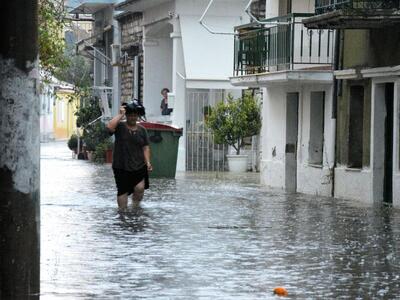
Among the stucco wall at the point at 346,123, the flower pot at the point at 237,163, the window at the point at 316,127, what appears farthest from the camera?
the flower pot at the point at 237,163

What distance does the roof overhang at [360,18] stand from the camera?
20328mm

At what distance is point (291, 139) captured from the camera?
28.2 m

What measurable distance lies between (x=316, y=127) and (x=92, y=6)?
1006 inches

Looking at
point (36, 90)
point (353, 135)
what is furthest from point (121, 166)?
point (36, 90)

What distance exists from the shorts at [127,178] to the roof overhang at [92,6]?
29.0 metres

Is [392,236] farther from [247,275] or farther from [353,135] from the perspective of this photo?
[353,135]

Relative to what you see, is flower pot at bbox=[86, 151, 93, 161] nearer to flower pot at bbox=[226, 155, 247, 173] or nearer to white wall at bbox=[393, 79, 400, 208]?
flower pot at bbox=[226, 155, 247, 173]

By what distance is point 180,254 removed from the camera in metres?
12.9

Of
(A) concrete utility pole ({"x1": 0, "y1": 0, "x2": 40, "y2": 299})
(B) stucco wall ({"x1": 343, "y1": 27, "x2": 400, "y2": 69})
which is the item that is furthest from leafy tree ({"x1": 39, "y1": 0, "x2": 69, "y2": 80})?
(A) concrete utility pole ({"x1": 0, "y1": 0, "x2": 40, "y2": 299})

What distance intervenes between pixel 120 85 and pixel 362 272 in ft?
122

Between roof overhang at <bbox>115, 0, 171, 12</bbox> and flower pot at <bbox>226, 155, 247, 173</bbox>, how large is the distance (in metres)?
5.82

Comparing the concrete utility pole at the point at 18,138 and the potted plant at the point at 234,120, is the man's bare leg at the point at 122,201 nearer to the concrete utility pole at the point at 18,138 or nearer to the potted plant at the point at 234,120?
the concrete utility pole at the point at 18,138

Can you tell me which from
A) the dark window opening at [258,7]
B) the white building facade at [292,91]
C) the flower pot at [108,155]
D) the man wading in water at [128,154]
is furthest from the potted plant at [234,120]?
the man wading in water at [128,154]

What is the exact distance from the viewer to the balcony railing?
2506cm
